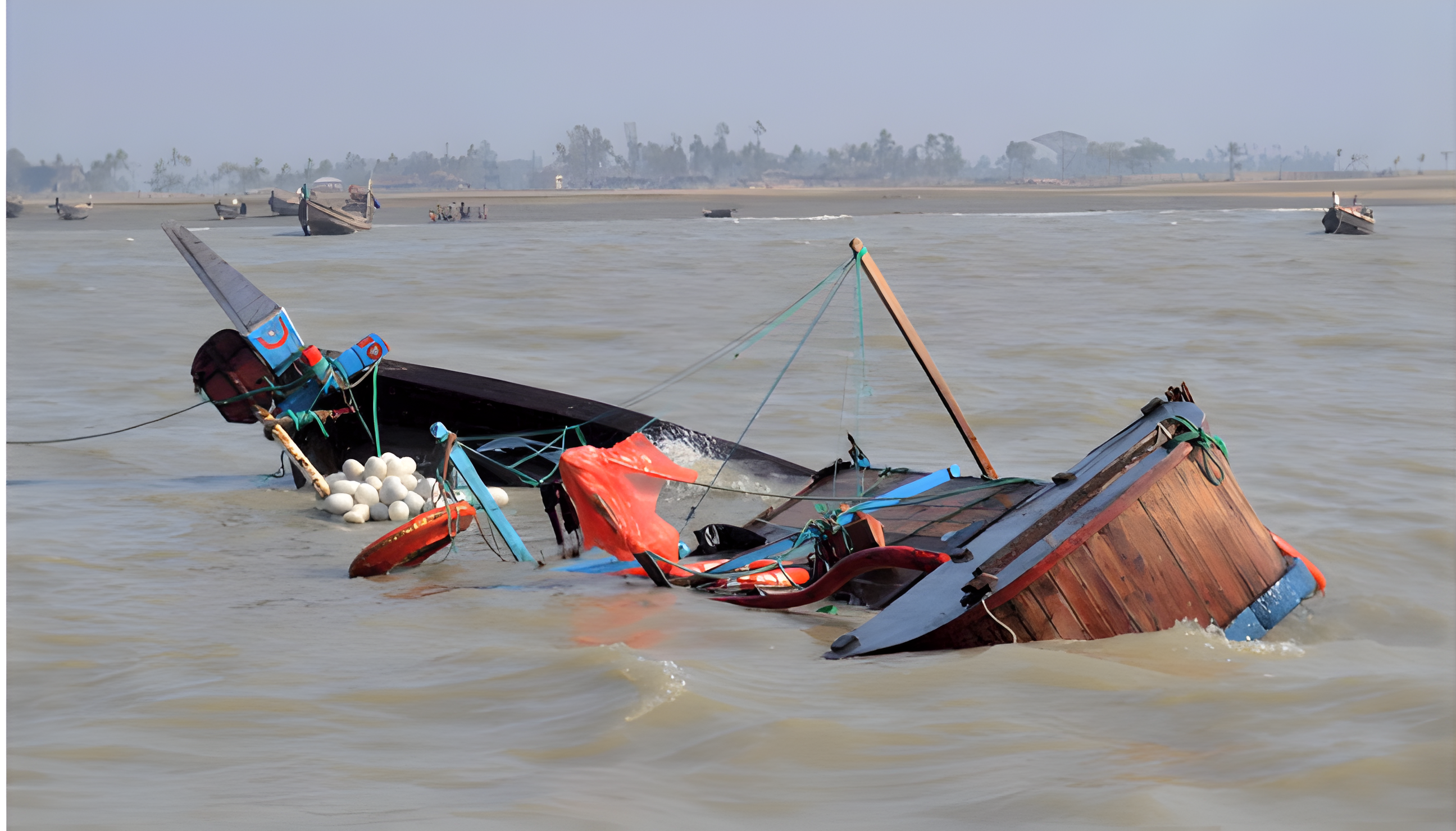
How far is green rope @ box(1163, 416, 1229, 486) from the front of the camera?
5.98 m

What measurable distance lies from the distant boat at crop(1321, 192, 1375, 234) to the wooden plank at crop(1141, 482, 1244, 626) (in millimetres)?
45610

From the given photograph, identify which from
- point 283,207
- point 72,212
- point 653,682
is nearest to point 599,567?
point 653,682

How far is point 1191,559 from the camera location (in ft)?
18.5

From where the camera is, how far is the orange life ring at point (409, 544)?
699 centimetres

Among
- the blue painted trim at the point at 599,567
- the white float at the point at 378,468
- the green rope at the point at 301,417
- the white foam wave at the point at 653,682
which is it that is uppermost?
the green rope at the point at 301,417

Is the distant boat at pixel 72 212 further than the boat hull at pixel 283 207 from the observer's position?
No

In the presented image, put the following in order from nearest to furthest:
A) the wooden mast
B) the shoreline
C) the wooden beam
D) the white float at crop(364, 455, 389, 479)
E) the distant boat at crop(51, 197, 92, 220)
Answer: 1. the wooden mast
2. the wooden beam
3. the white float at crop(364, 455, 389, 479)
4. the distant boat at crop(51, 197, 92, 220)
5. the shoreline

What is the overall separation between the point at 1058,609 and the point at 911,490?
2338 millimetres

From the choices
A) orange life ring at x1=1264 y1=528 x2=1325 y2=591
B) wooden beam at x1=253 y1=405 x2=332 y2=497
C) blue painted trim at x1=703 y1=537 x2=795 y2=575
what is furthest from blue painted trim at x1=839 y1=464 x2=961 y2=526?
wooden beam at x1=253 y1=405 x2=332 y2=497

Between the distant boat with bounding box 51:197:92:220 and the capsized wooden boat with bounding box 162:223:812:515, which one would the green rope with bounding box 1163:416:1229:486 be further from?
the distant boat with bounding box 51:197:92:220

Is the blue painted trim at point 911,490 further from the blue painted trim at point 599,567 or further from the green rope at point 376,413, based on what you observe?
the green rope at point 376,413

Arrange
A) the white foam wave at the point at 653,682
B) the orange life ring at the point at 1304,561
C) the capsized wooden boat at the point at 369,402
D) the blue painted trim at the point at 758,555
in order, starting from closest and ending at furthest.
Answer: the white foam wave at the point at 653,682, the orange life ring at the point at 1304,561, the blue painted trim at the point at 758,555, the capsized wooden boat at the point at 369,402

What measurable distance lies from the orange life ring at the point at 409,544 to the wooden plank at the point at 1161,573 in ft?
12.1

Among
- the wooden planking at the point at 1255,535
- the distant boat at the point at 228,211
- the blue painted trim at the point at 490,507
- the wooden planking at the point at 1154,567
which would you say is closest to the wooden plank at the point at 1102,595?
the wooden planking at the point at 1154,567
